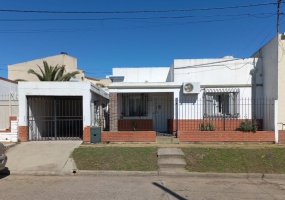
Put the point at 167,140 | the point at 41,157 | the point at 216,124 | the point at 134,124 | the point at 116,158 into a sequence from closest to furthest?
the point at 116,158 < the point at 41,157 < the point at 167,140 < the point at 216,124 < the point at 134,124

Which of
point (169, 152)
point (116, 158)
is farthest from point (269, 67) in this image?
point (116, 158)

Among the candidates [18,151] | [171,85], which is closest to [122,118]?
[171,85]

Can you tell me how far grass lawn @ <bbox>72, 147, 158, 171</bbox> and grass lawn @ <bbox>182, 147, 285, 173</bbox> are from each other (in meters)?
1.33

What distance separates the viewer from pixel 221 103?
45.7 feet

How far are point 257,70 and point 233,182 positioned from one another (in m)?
8.22

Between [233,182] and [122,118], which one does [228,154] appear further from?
[122,118]

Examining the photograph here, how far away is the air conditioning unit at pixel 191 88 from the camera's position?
13381 millimetres

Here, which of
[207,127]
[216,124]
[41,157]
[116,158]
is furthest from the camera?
[216,124]

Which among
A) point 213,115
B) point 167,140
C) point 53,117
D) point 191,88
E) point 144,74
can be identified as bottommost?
point 167,140

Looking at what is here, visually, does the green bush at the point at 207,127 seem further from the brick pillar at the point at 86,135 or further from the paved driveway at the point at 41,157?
the paved driveway at the point at 41,157

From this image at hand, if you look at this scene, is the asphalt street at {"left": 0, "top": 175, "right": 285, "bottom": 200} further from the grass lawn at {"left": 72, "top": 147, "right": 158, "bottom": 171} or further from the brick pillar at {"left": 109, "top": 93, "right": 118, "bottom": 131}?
the brick pillar at {"left": 109, "top": 93, "right": 118, "bottom": 131}

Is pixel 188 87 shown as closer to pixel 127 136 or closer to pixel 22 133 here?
pixel 127 136

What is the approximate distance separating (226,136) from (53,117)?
875cm

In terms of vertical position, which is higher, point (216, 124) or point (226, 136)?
point (216, 124)
